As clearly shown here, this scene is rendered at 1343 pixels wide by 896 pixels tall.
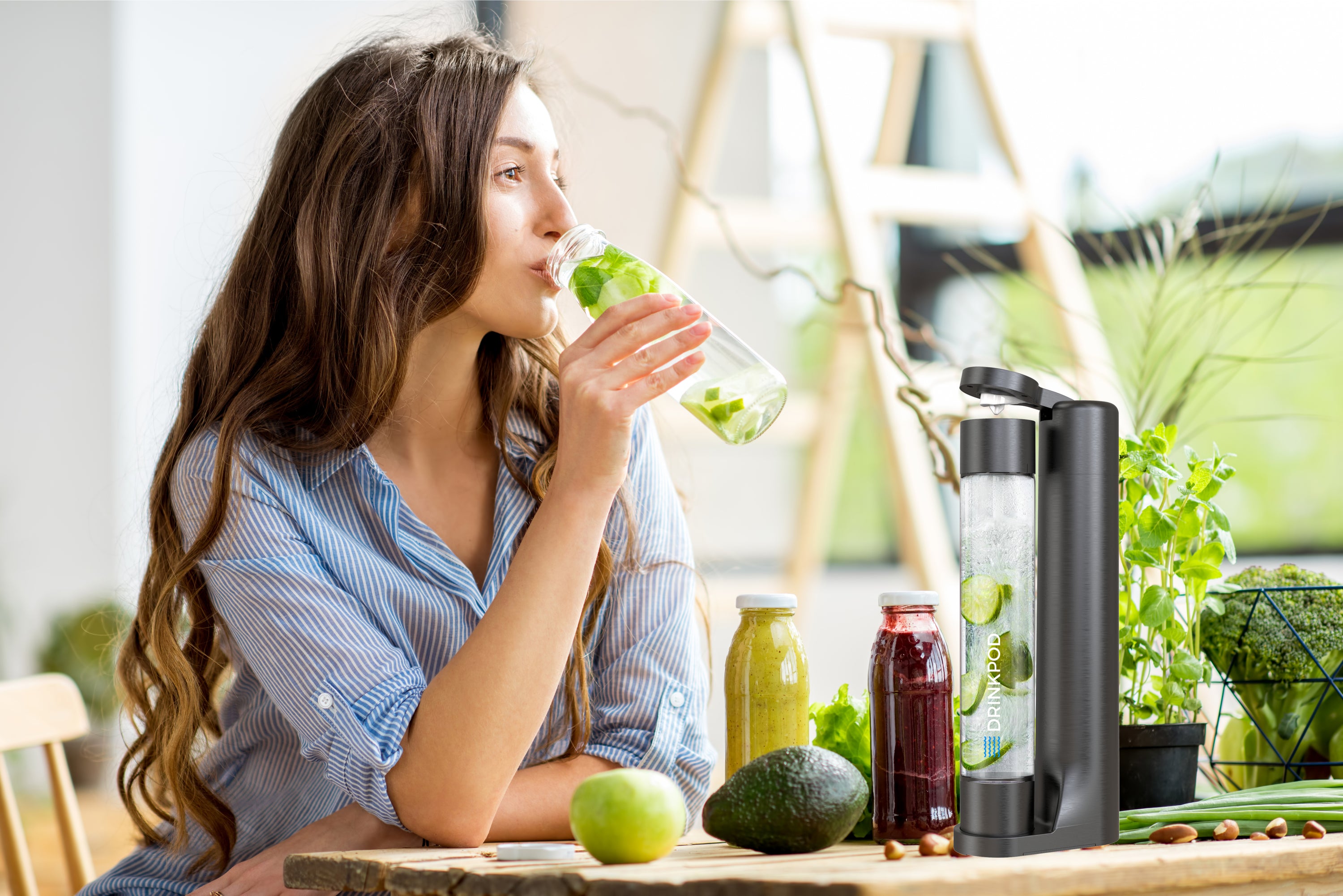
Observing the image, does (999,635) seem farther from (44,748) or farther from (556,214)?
(44,748)

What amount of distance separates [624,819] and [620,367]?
1.16 feet

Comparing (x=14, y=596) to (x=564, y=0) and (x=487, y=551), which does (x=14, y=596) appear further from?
(x=487, y=551)

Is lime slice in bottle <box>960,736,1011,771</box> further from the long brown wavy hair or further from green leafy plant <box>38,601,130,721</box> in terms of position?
green leafy plant <box>38,601,130,721</box>

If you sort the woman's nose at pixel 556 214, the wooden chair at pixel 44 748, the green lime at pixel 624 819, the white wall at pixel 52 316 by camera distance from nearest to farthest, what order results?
the green lime at pixel 624 819 → the woman's nose at pixel 556 214 → the wooden chair at pixel 44 748 → the white wall at pixel 52 316

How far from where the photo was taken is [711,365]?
1073 mm

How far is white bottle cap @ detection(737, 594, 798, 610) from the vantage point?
1015 millimetres

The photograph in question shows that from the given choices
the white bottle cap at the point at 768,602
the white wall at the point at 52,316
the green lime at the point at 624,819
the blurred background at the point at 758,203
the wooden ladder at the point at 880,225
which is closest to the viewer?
the green lime at the point at 624,819

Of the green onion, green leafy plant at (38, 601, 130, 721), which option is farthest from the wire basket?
green leafy plant at (38, 601, 130, 721)

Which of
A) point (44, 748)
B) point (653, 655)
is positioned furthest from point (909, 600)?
point (44, 748)

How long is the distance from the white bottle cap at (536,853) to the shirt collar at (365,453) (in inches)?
20.0

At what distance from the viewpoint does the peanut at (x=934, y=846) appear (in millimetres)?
821

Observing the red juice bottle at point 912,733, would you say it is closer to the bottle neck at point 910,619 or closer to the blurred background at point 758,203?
the bottle neck at point 910,619

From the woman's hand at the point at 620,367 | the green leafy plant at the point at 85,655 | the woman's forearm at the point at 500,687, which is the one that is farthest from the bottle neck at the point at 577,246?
the green leafy plant at the point at 85,655

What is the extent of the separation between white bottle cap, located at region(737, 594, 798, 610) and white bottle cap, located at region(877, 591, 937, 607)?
0.09 metres
